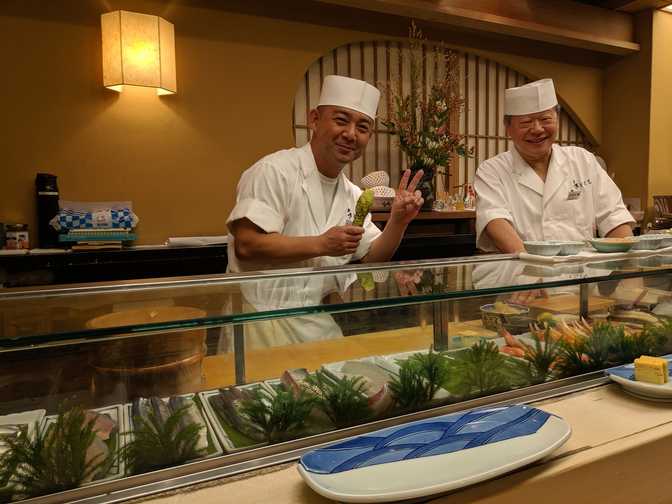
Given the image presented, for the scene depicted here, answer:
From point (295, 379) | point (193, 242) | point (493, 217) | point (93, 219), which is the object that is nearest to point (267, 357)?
point (295, 379)

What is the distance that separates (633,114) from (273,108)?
381 centimetres

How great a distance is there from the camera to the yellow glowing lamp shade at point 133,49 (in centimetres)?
279

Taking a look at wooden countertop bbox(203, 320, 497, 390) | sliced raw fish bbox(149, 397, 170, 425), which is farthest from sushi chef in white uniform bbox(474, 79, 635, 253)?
sliced raw fish bbox(149, 397, 170, 425)

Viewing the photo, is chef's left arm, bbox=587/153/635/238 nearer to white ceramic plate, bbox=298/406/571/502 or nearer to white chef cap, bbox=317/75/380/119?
white chef cap, bbox=317/75/380/119

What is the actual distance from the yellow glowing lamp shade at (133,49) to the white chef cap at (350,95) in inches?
54.0

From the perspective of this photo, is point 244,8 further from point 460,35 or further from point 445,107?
point 460,35

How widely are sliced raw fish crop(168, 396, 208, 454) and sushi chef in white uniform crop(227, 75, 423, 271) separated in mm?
991

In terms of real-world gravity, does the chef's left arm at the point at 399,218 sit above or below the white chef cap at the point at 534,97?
below

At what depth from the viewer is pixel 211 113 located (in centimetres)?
340

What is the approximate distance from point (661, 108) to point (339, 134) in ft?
15.3

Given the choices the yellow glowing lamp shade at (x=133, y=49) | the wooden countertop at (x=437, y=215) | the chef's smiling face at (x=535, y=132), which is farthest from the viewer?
the wooden countertop at (x=437, y=215)

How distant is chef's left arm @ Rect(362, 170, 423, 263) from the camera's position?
1.75m

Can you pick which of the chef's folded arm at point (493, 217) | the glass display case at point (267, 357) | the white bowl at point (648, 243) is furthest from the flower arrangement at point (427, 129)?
the glass display case at point (267, 357)

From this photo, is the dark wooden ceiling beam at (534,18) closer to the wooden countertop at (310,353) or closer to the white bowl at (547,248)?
the white bowl at (547,248)
